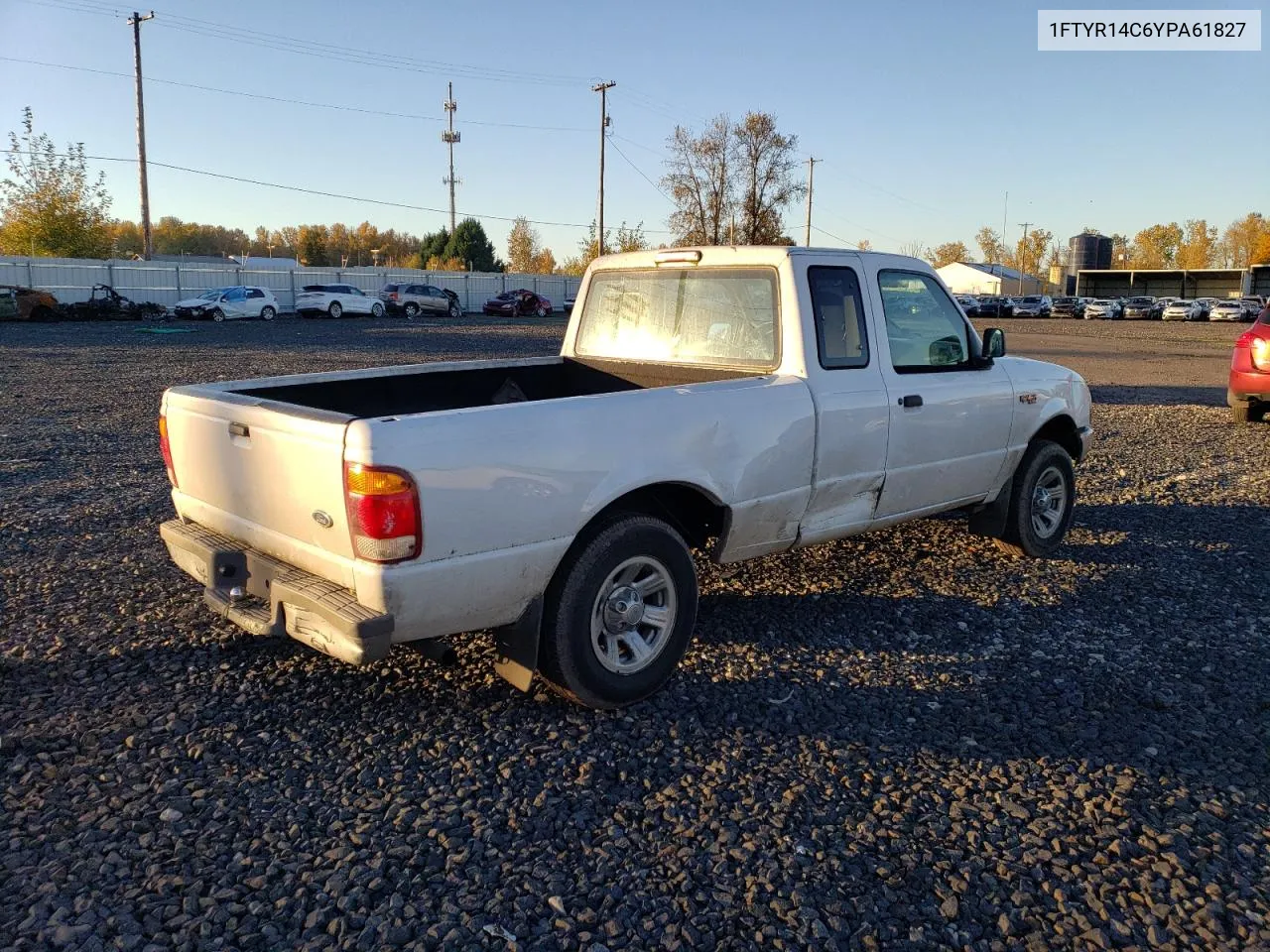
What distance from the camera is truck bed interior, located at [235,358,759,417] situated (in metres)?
4.84

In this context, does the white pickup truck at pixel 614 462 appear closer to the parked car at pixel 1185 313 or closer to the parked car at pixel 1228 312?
the parked car at pixel 1228 312

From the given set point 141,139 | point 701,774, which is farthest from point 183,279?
point 701,774

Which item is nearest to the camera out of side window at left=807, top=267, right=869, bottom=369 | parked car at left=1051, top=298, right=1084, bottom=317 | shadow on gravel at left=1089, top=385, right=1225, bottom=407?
side window at left=807, top=267, right=869, bottom=369

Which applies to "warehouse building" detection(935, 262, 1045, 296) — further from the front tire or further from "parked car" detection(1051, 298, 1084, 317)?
the front tire

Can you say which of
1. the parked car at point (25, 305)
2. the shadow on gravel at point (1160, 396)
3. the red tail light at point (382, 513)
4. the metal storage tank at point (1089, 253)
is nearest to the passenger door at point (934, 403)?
the red tail light at point (382, 513)

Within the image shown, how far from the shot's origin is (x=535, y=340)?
30109mm

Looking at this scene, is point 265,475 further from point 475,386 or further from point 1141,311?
point 1141,311

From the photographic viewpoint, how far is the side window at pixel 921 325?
17.2ft

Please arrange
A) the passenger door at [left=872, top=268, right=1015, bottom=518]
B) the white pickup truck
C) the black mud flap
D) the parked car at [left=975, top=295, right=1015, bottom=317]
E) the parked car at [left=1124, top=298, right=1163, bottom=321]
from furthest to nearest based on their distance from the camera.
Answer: the parked car at [left=1124, top=298, right=1163, bottom=321], the parked car at [left=975, top=295, right=1015, bottom=317], the passenger door at [left=872, top=268, right=1015, bottom=518], the black mud flap, the white pickup truck

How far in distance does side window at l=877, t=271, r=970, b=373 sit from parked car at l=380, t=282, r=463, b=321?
1671 inches

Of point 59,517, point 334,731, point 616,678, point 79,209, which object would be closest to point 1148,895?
point 616,678

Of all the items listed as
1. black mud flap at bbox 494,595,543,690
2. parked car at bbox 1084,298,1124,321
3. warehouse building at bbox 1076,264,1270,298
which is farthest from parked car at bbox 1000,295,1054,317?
black mud flap at bbox 494,595,543,690

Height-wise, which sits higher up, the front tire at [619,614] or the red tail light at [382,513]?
the red tail light at [382,513]

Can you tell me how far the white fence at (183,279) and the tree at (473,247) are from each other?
109 feet
